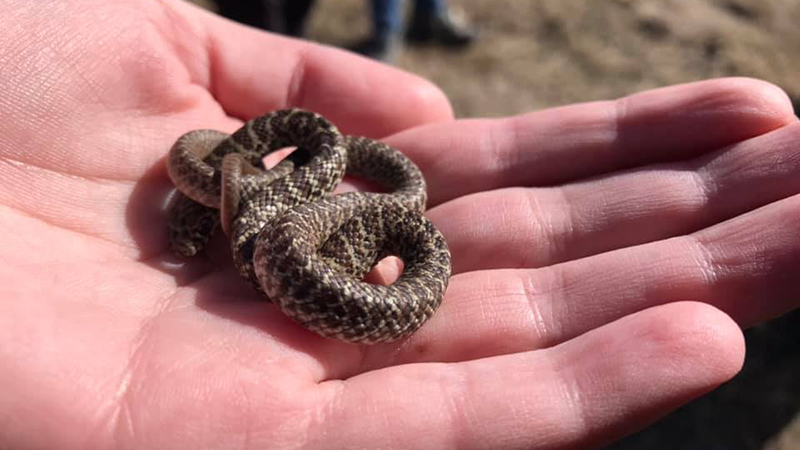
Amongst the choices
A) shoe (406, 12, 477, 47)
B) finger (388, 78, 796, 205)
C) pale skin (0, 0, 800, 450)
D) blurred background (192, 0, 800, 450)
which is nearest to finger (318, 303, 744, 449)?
pale skin (0, 0, 800, 450)

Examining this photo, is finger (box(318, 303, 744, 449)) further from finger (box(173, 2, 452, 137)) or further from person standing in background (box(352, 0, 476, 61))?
person standing in background (box(352, 0, 476, 61))


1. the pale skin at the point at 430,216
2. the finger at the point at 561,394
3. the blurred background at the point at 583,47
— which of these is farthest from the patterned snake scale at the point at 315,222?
the blurred background at the point at 583,47

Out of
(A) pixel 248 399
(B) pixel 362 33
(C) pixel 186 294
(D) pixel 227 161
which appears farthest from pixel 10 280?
(B) pixel 362 33

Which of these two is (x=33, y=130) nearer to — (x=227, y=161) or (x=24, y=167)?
(x=24, y=167)

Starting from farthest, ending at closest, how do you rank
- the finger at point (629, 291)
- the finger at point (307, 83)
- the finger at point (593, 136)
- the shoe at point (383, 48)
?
the shoe at point (383, 48) < the finger at point (307, 83) < the finger at point (593, 136) < the finger at point (629, 291)

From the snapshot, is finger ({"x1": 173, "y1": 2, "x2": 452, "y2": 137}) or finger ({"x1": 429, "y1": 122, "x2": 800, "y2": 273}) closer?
finger ({"x1": 429, "y1": 122, "x2": 800, "y2": 273})

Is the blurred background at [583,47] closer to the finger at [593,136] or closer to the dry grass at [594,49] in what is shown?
the dry grass at [594,49]
